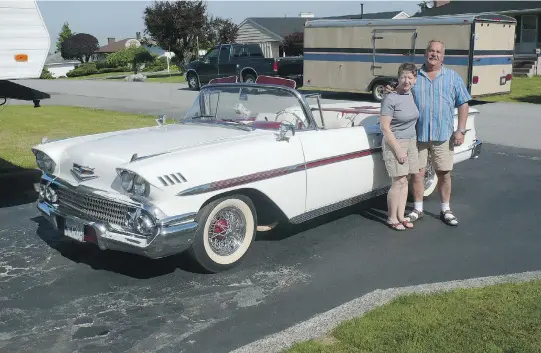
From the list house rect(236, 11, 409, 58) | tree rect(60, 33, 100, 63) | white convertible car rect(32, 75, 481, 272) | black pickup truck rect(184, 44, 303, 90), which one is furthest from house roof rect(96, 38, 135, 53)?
white convertible car rect(32, 75, 481, 272)

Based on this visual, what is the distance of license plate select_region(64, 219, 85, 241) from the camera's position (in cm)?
448

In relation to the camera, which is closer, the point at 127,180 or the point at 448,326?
the point at 448,326

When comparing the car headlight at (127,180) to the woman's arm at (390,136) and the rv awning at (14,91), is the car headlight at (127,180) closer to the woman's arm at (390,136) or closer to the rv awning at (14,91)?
the woman's arm at (390,136)

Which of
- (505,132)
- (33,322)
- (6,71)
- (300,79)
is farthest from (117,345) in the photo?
(300,79)

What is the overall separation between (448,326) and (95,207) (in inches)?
106

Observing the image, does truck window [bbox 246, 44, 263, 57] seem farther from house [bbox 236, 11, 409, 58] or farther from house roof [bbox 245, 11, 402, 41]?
house roof [bbox 245, 11, 402, 41]

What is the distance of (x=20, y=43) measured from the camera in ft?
21.3

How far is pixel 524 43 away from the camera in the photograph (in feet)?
104

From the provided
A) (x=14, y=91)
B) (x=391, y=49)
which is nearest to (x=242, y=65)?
(x=391, y=49)

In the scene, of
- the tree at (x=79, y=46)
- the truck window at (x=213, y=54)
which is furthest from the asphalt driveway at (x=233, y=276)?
the tree at (x=79, y=46)

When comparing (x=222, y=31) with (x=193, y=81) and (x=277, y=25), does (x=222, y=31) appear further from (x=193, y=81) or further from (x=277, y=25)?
(x=193, y=81)

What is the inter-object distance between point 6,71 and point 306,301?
14.3 feet

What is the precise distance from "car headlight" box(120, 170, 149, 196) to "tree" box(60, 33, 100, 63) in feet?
235

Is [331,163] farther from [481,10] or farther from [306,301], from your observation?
[481,10]
